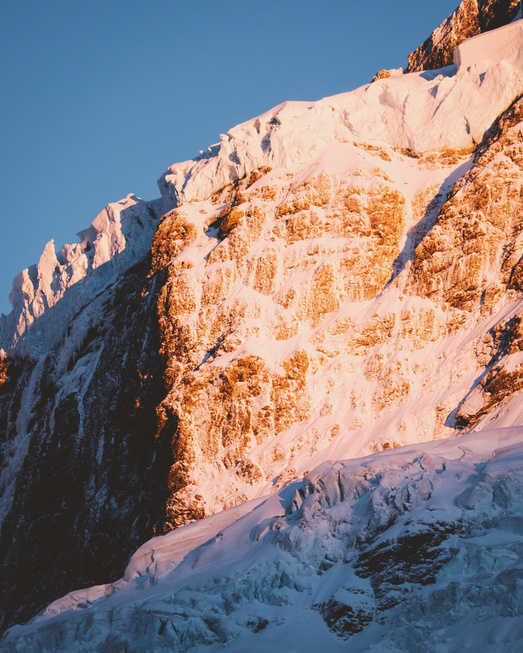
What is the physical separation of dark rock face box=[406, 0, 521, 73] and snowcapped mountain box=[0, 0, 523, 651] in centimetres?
31

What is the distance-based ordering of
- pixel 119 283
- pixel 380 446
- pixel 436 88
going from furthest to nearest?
pixel 119 283, pixel 436 88, pixel 380 446

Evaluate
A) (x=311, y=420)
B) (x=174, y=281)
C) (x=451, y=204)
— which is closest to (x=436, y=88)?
(x=451, y=204)

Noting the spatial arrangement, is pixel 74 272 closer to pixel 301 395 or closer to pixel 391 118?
pixel 391 118

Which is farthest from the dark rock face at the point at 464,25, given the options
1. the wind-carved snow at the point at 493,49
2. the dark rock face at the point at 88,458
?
the dark rock face at the point at 88,458

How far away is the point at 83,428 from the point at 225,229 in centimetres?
2452

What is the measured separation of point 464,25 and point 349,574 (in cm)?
7965

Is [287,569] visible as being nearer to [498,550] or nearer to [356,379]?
[498,550]

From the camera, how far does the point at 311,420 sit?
8588cm

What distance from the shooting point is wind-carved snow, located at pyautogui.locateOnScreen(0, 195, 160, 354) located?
124375mm

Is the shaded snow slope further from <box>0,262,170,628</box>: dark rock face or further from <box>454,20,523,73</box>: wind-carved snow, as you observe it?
<box>454,20,523,73</box>: wind-carved snow

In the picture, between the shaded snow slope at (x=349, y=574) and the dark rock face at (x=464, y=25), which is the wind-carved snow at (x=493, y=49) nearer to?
the dark rock face at (x=464, y=25)

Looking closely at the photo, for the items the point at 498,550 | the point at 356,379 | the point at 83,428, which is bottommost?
the point at 498,550

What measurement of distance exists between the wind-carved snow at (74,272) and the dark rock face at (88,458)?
4416 mm

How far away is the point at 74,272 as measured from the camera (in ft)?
423
